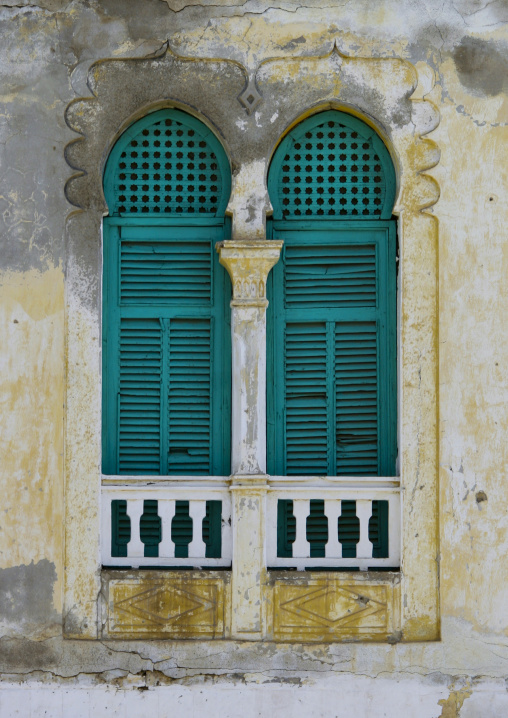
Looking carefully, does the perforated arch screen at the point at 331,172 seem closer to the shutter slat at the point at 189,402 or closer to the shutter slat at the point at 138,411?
the shutter slat at the point at 189,402

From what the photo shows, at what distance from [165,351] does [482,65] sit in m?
2.99

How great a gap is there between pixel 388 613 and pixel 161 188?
3.36m

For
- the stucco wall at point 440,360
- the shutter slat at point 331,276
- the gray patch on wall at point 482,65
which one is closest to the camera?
the stucco wall at point 440,360

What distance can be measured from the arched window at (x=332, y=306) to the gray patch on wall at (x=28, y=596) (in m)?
1.71

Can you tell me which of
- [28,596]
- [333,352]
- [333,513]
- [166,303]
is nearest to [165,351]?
[166,303]

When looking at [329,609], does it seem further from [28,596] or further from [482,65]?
[482,65]

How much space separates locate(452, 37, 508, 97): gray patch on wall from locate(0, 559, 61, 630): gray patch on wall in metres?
4.42

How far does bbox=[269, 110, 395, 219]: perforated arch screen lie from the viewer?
22.3 ft

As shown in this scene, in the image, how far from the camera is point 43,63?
668 centimetres

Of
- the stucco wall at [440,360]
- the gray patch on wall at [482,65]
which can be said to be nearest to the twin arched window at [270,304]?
the stucco wall at [440,360]

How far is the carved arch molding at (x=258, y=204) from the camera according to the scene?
6.46 meters

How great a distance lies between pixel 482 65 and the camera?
666 centimetres

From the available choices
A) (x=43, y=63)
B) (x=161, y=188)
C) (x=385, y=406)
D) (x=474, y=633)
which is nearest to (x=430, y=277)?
(x=385, y=406)

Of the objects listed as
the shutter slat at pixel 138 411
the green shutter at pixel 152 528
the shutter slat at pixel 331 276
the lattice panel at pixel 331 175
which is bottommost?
the green shutter at pixel 152 528
